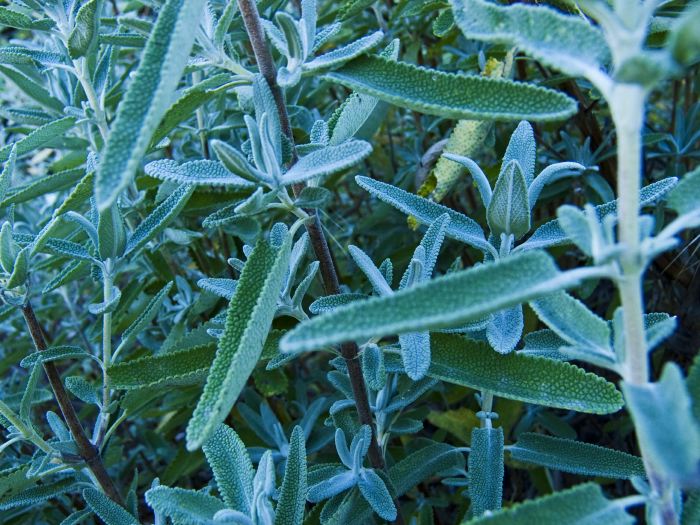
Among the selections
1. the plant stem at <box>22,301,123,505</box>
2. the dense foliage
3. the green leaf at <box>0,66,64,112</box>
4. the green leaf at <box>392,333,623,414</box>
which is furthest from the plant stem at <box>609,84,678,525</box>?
the green leaf at <box>0,66,64,112</box>

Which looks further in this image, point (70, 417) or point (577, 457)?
point (70, 417)

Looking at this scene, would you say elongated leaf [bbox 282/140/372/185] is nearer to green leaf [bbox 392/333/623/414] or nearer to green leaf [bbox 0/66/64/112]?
green leaf [bbox 392/333/623/414]

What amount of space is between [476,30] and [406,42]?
1.16 metres

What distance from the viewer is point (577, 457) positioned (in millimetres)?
852

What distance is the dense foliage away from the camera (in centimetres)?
51

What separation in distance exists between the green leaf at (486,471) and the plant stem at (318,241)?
146 millimetres

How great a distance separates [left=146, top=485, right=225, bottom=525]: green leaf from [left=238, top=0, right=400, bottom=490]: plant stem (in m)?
0.23

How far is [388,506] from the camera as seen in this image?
0.82m

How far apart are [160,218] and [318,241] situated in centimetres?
26

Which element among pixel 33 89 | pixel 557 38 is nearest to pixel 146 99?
pixel 557 38

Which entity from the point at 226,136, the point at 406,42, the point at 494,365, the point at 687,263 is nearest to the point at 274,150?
the point at 494,365

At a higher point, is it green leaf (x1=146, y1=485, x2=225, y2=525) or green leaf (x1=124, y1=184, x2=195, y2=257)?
green leaf (x1=124, y1=184, x2=195, y2=257)

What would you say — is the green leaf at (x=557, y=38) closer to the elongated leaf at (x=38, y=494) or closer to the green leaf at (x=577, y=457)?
the green leaf at (x=577, y=457)

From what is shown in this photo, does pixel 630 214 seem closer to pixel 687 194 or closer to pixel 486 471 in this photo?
pixel 687 194
